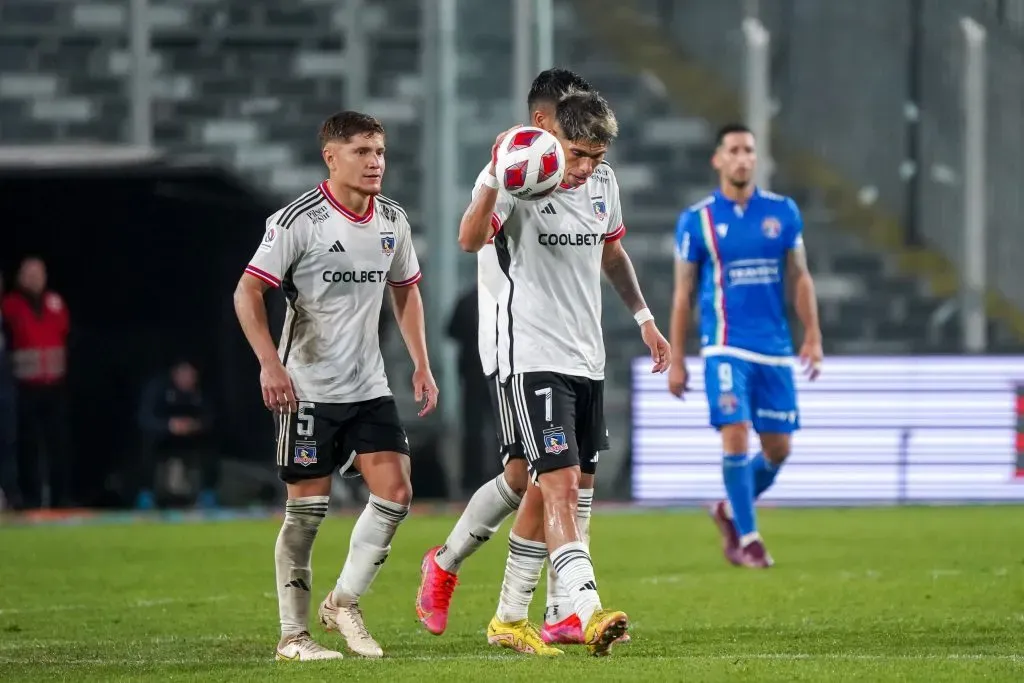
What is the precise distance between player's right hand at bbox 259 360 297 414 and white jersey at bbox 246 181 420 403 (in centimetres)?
27

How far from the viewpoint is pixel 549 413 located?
644 centimetres

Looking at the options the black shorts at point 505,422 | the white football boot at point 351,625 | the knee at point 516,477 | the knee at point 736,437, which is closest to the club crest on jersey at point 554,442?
the black shorts at point 505,422

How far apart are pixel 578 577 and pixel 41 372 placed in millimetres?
9979

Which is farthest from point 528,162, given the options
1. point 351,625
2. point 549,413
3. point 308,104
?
point 308,104

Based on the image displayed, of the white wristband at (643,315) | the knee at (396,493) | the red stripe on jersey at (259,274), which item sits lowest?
the knee at (396,493)

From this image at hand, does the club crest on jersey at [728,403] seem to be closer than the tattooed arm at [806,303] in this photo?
Yes

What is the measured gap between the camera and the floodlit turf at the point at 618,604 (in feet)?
19.8

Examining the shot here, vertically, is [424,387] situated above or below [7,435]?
above

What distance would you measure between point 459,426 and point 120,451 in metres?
2.98

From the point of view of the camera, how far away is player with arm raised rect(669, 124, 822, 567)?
997cm

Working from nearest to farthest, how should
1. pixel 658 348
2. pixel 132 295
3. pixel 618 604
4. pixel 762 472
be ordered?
pixel 658 348, pixel 618 604, pixel 762 472, pixel 132 295

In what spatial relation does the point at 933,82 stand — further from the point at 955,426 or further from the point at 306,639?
the point at 306,639

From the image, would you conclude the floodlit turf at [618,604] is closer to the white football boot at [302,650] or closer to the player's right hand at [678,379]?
the white football boot at [302,650]

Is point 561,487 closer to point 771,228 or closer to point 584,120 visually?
point 584,120
